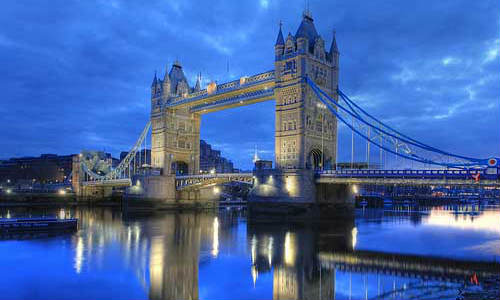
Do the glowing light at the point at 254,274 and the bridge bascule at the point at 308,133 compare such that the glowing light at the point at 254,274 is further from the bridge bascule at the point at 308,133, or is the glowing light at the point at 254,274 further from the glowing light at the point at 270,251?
the bridge bascule at the point at 308,133

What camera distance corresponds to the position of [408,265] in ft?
60.9

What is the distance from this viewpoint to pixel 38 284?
14.5 metres

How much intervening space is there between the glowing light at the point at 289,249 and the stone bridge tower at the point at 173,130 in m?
27.7

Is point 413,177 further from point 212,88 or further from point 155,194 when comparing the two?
point 155,194

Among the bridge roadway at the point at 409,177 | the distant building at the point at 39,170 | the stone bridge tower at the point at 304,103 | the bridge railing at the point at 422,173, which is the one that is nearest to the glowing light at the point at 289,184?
the stone bridge tower at the point at 304,103

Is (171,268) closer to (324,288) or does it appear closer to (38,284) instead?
(38,284)

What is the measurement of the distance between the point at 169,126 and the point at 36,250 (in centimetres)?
3202

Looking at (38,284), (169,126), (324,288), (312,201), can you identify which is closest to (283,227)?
(312,201)

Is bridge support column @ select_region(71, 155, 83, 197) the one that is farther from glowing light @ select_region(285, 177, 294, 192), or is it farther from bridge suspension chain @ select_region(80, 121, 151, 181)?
glowing light @ select_region(285, 177, 294, 192)

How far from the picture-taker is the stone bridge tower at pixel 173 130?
5188cm

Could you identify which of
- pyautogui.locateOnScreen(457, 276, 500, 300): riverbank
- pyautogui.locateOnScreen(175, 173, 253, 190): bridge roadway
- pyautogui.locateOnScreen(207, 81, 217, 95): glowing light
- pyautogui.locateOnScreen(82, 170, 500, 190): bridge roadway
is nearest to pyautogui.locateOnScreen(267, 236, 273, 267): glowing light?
pyautogui.locateOnScreen(457, 276, 500, 300): riverbank

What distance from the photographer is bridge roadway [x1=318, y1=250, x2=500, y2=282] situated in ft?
54.4

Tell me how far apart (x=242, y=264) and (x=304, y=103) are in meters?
20.5

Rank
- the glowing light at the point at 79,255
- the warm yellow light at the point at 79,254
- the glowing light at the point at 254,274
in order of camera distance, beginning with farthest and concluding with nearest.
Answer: the warm yellow light at the point at 79,254 < the glowing light at the point at 79,255 < the glowing light at the point at 254,274
